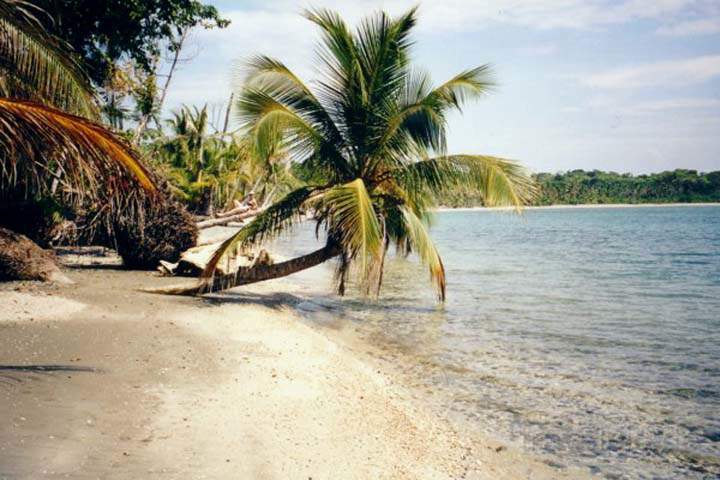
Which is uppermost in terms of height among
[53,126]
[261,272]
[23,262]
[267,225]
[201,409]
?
[53,126]

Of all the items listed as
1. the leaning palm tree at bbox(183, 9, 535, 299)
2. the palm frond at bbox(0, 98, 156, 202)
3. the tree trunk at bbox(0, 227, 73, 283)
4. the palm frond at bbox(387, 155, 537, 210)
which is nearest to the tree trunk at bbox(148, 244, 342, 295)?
the leaning palm tree at bbox(183, 9, 535, 299)

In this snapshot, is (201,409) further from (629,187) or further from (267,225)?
(629,187)

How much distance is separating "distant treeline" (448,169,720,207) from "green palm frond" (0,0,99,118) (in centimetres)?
12586

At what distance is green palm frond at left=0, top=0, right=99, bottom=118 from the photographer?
574 cm

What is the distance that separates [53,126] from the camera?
4.63 metres

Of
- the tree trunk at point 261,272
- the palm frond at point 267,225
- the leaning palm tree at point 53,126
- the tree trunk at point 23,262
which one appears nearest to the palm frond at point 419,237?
the tree trunk at point 261,272

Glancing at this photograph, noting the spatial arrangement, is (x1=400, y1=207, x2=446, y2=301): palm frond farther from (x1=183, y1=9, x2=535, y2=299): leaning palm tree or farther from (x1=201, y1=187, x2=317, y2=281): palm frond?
(x1=201, y1=187, x2=317, y2=281): palm frond

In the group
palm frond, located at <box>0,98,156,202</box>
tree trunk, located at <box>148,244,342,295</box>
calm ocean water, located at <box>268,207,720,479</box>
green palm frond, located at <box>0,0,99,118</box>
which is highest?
green palm frond, located at <box>0,0,99,118</box>

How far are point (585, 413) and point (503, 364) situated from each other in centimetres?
203

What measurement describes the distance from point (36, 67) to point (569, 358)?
8.28 meters

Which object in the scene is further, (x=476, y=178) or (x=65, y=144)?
(x=476, y=178)

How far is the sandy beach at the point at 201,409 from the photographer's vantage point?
4.13 meters

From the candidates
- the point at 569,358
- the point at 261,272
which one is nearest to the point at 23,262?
the point at 261,272

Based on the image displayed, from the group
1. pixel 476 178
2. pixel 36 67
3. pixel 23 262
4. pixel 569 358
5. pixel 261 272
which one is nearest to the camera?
pixel 36 67
